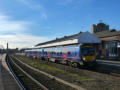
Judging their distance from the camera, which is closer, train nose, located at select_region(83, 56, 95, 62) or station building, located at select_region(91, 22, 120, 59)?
train nose, located at select_region(83, 56, 95, 62)

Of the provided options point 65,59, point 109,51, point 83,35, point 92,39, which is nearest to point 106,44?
point 109,51

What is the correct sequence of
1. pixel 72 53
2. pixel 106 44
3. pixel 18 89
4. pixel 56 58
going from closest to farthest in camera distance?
pixel 18 89 < pixel 72 53 < pixel 56 58 < pixel 106 44

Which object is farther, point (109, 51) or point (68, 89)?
point (109, 51)

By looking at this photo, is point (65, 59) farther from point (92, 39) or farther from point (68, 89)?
point (68, 89)

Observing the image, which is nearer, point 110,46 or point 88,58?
point 88,58

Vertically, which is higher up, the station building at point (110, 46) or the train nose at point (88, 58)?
the station building at point (110, 46)

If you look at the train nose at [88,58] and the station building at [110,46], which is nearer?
the train nose at [88,58]

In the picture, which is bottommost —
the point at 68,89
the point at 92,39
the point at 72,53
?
the point at 68,89

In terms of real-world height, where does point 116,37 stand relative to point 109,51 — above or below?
above

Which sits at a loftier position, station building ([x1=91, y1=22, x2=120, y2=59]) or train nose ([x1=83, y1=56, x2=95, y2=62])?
station building ([x1=91, y1=22, x2=120, y2=59])

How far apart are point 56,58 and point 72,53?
764cm

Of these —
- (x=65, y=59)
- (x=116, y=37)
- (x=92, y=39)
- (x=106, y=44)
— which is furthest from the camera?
(x=106, y=44)

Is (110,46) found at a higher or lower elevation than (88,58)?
higher

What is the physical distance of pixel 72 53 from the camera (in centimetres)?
2222
